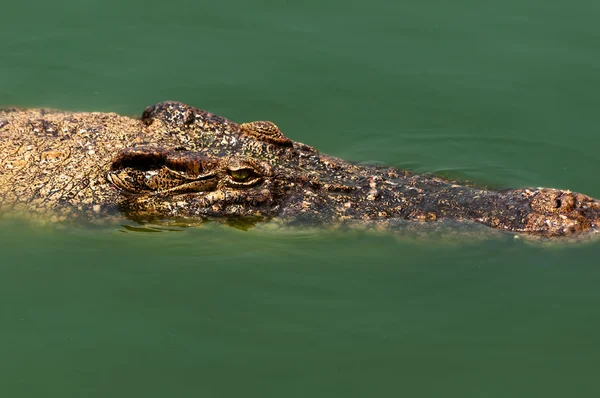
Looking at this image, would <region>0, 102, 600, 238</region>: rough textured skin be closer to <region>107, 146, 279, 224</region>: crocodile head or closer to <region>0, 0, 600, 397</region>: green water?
<region>107, 146, 279, 224</region>: crocodile head

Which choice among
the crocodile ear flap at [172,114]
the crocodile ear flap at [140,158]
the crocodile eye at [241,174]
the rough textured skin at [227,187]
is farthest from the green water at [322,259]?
the crocodile ear flap at [172,114]

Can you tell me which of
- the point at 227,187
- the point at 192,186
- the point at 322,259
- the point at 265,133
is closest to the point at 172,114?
the point at 265,133

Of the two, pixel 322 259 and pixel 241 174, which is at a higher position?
pixel 241 174

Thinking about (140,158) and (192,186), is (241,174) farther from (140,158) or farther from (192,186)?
(140,158)

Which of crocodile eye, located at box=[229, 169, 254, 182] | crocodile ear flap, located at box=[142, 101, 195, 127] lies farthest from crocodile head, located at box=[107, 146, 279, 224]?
crocodile ear flap, located at box=[142, 101, 195, 127]

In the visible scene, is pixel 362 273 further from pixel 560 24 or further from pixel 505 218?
pixel 560 24

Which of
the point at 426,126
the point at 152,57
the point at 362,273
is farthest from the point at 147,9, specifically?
the point at 362,273
